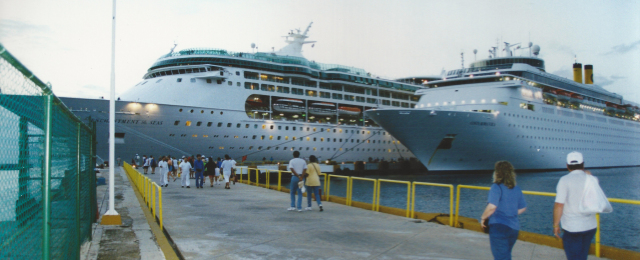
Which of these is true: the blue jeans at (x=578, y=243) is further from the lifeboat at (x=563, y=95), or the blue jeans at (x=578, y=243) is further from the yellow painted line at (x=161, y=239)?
the lifeboat at (x=563, y=95)

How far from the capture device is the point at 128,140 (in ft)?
109

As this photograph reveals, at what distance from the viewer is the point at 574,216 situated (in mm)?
4305

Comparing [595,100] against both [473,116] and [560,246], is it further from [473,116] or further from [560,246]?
[560,246]

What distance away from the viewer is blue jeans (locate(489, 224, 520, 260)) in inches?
173

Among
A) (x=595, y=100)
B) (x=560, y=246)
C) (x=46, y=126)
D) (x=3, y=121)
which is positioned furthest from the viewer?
(x=595, y=100)

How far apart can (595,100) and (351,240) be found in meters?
55.4

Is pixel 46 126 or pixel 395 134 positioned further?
pixel 395 134

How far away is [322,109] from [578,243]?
135 ft

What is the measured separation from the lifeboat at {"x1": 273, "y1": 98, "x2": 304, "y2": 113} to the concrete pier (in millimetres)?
31024

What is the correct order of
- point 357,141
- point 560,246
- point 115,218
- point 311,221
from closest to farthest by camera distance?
1. point 560,246
2. point 115,218
3. point 311,221
4. point 357,141

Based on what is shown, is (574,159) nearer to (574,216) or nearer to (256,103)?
(574,216)

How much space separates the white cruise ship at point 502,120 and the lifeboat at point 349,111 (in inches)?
315

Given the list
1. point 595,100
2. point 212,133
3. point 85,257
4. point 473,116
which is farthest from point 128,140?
point 595,100

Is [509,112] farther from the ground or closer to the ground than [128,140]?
farther from the ground
